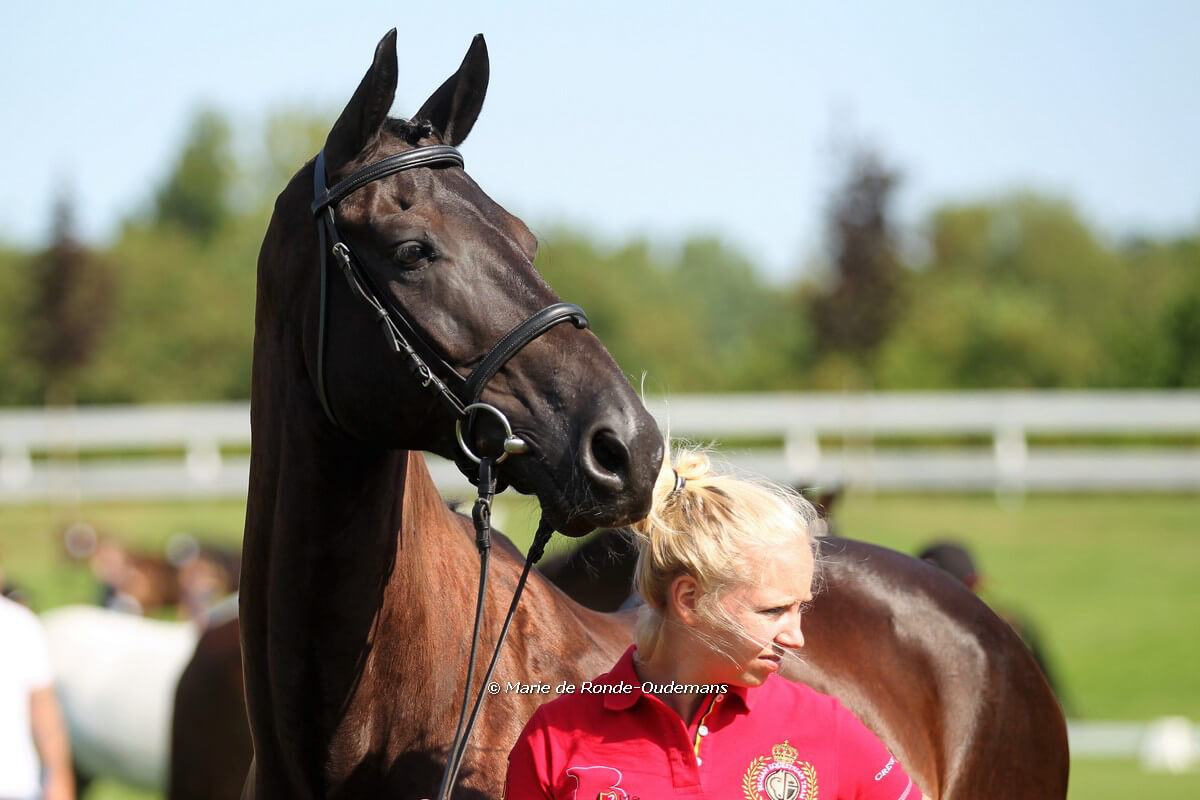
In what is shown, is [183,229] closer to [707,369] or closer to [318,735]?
[707,369]

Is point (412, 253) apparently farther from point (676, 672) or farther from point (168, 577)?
point (168, 577)

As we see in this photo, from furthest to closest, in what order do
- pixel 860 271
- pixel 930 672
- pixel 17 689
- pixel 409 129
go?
1. pixel 860 271
2. pixel 17 689
3. pixel 930 672
4. pixel 409 129

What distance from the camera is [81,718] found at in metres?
8.26

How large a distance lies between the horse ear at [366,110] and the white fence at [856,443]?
1765 cm

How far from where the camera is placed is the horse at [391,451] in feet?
7.87

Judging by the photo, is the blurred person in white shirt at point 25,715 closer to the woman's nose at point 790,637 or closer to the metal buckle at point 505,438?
the metal buckle at point 505,438

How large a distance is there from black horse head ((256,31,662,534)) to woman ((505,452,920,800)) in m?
0.16

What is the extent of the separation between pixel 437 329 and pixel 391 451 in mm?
342

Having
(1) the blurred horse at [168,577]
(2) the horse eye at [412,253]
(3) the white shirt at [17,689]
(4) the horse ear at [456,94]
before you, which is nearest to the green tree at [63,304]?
(1) the blurred horse at [168,577]

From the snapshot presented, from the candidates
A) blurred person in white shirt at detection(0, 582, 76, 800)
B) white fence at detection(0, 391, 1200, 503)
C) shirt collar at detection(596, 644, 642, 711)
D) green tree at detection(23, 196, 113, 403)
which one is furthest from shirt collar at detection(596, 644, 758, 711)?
green tree at detection(23, 196, 113, 403)

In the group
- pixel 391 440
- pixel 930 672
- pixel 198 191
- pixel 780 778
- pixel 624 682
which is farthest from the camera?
pixel 198 191

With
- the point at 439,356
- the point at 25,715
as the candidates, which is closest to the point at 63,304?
the point at 25,715

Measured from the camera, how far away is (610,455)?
2334 mm

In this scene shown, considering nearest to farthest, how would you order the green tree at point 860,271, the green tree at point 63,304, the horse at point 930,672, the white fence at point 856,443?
the horse at point 930,672 < the green tree at point 860,271 < the white fence at point 856,443 < the green tree at point 63,304
